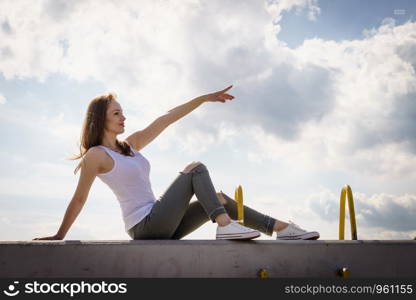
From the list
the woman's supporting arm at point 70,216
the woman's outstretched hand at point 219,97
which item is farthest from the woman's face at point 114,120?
the woman's outstretched hand at point 219,97

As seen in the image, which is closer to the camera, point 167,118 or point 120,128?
point 120,128

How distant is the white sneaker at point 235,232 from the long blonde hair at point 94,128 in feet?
4.10

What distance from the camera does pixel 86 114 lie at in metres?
4.29

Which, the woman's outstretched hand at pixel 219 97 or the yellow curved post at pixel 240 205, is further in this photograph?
the woman's outstretched hand at pixel 219 97

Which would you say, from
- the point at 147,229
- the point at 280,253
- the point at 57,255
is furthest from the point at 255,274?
the point at 57,255

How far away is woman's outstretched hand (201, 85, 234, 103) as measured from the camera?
4945 mm

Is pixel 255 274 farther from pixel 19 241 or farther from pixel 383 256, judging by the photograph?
pixel 19 241

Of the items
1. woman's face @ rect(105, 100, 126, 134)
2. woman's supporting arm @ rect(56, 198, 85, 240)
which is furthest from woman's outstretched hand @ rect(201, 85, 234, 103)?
woman's supporting arm @ rect(56, 198, 85, 240)

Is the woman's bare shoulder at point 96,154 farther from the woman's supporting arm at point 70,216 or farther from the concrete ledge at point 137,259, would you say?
the concrete ledge at point 137,259

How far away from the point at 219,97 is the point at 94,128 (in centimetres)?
156

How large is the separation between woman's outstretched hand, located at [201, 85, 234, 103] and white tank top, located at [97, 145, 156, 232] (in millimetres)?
1474

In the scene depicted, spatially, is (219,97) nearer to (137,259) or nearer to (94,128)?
(94,128)

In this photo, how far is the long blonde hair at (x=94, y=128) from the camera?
416 centimetres

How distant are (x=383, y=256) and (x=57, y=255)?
3041 millimetres
